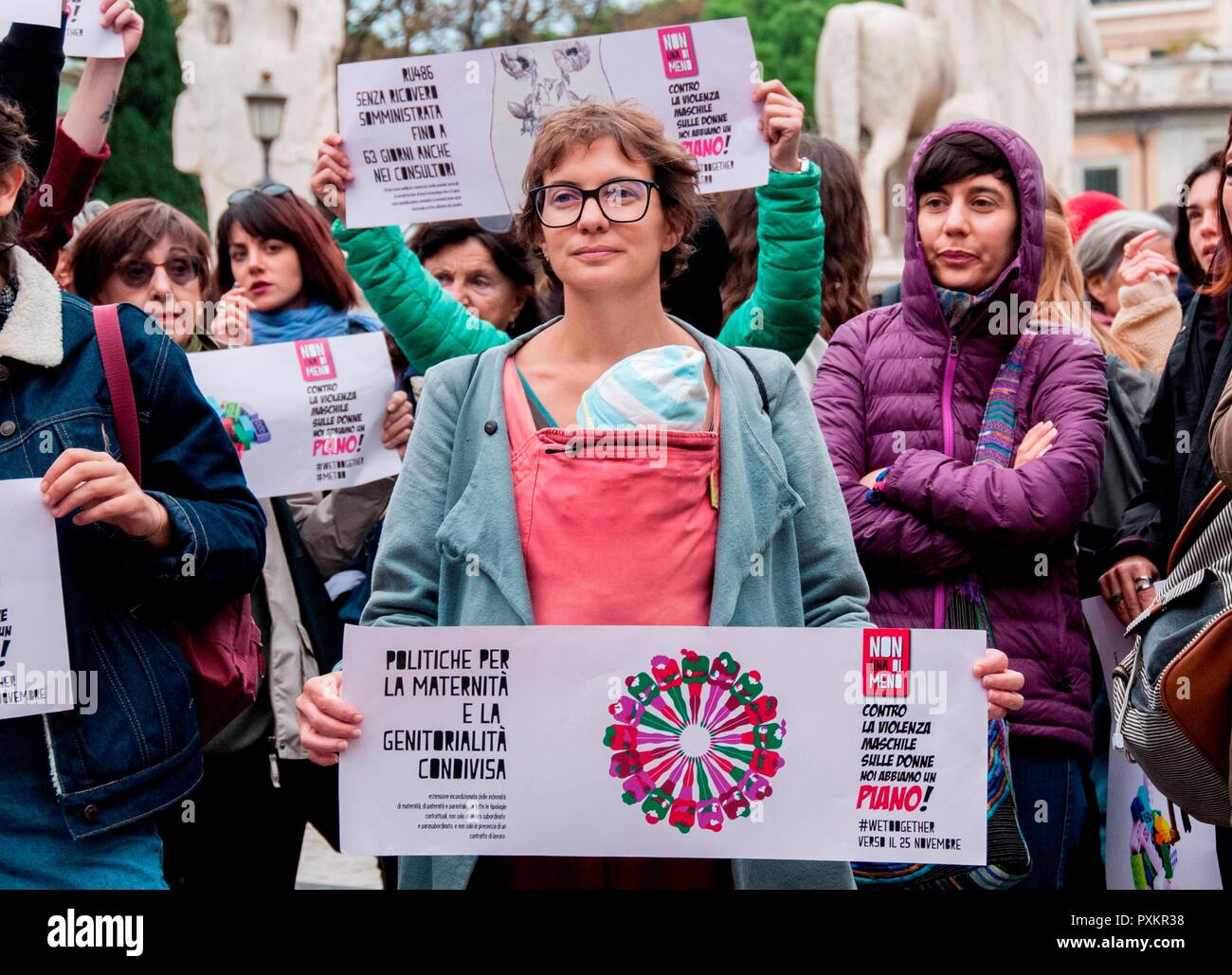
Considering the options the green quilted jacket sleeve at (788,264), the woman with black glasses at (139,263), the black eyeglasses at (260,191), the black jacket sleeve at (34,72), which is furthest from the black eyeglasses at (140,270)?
the green quilted jacket sleeve at (788,264)

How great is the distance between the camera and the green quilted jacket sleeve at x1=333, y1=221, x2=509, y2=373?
181 inches

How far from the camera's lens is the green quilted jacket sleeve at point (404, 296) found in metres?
4.60

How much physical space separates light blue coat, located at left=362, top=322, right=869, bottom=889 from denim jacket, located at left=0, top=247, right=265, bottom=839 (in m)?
0.33

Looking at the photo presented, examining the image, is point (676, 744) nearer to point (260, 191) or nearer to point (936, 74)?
point (260, 191)

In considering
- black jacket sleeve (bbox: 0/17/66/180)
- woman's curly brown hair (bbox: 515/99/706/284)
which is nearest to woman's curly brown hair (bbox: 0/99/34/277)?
black jacket sleeve (bbox: 0/17/66/180)

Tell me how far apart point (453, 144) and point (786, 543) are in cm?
190

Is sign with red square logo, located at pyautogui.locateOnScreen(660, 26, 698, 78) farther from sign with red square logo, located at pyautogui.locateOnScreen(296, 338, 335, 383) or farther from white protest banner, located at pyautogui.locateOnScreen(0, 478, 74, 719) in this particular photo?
white protest banner, located at pyautogui.locateOnScreen(0, 478, 74, 719)

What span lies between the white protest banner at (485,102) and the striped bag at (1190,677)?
173 cm

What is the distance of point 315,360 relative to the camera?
496 centimetres

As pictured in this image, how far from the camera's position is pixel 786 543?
303cm

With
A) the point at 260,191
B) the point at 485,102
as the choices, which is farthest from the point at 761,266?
the point at 260,191

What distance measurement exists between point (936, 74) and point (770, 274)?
1460 cm

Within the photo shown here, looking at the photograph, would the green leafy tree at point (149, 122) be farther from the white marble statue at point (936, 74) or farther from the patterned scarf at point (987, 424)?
the patterned scarf at point (987, 424)
